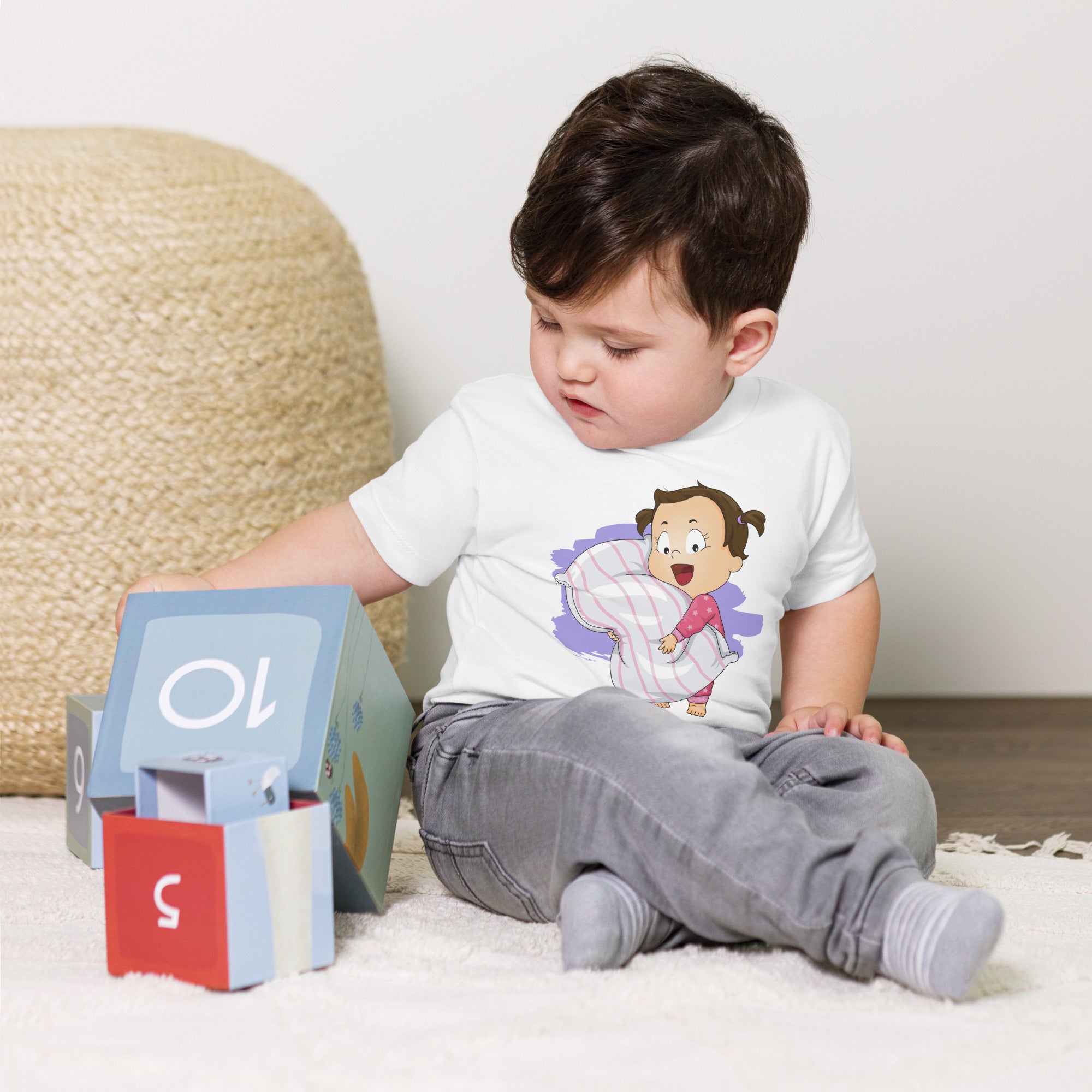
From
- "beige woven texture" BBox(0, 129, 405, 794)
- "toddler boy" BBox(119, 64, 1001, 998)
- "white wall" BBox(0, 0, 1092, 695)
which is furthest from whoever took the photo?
"white wall" BBox(0, 0, 1092, 695)

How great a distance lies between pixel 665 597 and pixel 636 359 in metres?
0.18

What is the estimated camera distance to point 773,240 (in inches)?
34.2

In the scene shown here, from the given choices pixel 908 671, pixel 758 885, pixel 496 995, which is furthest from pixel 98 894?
pixel 908 671

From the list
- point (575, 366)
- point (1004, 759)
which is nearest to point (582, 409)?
point (575, 366)

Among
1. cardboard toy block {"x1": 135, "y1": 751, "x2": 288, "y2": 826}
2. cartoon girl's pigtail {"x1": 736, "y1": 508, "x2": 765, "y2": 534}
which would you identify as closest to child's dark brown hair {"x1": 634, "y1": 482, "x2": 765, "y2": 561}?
cartoon girl's pigtail {"x1": 736, "y1": 508, "x2": 765, "y2": 534}

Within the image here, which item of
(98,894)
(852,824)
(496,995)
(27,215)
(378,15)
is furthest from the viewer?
(378,15)

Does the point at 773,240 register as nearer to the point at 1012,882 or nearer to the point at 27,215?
the point at 1012,882

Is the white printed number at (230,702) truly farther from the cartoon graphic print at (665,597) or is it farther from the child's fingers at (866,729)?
the child's fingers at (866,729)

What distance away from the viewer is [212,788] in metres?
0.63

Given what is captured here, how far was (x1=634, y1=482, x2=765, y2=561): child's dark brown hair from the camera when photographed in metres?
0.89

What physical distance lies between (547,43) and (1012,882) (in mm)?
1261

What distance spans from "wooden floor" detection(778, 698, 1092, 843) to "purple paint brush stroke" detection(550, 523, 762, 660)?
15.3 inches

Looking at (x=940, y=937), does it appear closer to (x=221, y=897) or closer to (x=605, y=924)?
(x=605, y=924)

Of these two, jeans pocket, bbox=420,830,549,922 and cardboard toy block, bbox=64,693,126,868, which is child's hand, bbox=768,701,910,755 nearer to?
jeans pocket, bbox=420,830,549,922
